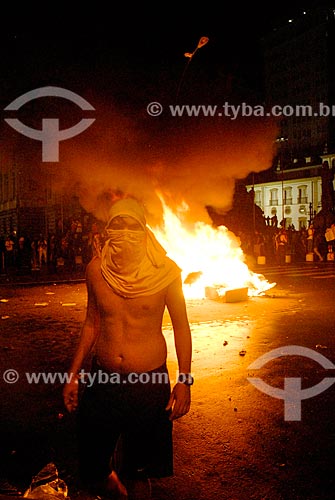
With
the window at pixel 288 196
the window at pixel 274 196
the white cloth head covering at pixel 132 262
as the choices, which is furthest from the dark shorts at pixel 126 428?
the window at pixel 274 196

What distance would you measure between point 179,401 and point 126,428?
0.31m

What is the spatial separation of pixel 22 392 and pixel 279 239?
19.6 metres

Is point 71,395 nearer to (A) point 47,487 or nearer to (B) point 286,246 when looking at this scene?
(A) point 47,487

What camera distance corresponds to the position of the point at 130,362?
2527mm

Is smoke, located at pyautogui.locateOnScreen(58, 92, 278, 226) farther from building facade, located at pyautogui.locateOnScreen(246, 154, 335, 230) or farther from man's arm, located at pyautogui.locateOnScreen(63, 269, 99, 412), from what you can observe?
building facade, located at pyautogui.locateOnScreen(246, 154, 335, 230)

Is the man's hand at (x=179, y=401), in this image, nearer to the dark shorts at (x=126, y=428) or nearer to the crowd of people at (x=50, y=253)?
the dark shorts at (x=126, y=428)

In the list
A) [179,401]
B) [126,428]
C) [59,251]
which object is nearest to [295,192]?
[59,251]

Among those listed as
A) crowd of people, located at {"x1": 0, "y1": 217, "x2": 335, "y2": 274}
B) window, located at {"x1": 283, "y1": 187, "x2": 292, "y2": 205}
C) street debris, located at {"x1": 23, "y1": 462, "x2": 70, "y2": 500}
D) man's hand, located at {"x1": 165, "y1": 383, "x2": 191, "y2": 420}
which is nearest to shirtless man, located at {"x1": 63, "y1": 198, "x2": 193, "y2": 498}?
man's hand, located at {"x1": 165, "y1": 383, "x2": 191, "y2": 420}

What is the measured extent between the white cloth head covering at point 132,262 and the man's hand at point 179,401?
535 mm

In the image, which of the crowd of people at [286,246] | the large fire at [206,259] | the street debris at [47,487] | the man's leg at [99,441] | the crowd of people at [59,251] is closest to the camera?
the man's leg at [99,441]

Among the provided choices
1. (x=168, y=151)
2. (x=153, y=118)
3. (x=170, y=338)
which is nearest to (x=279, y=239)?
(x=168, y=151)

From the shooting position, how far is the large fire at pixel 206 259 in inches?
494

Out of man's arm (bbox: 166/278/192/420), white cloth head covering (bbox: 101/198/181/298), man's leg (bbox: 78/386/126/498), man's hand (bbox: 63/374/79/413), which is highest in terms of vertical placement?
white cloth head covering (bbox: 101/198/181/298)

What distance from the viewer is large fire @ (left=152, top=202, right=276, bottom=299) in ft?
41.1
